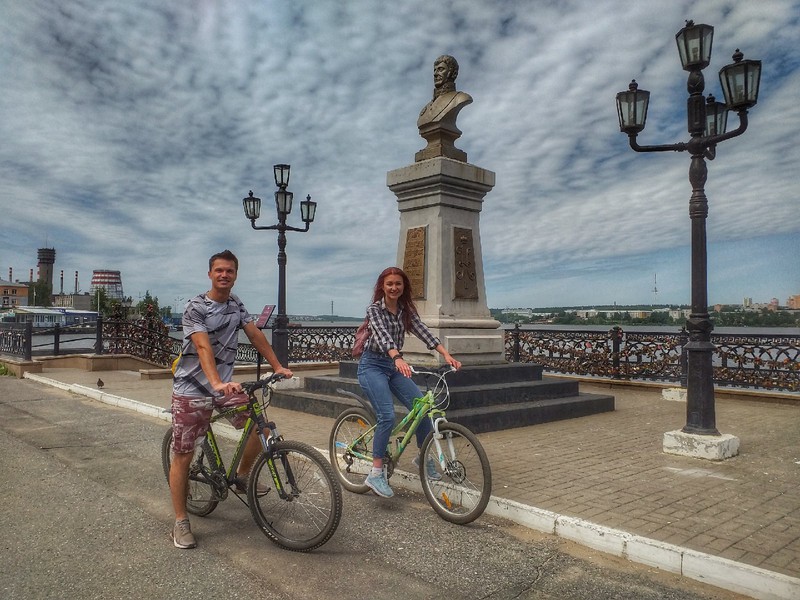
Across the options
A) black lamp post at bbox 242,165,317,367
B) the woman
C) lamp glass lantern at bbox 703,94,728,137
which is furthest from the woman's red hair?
black lamp post at bbox 242,165,317,367

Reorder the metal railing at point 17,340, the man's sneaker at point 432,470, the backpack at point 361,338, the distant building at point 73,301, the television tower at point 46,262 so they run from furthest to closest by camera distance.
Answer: the distant building at point 73,301 < the television tower at point 46,262 < the metal railing at point 17,340 < the backpack at point 361,338 < the man's sneaker at point 432,470

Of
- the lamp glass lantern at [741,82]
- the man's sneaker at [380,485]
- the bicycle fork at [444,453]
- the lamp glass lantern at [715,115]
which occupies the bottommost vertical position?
the man's sneaker at [380,485]

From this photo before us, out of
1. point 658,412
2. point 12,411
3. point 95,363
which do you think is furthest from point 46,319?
point 658,412

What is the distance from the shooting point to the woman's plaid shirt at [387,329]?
512 cm

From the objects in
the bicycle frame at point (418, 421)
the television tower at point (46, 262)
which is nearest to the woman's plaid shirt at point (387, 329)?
the bicycle frame at point (418, 421)

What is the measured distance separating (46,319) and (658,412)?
11556 centimetres

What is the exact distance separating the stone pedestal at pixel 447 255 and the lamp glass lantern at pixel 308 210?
468cm

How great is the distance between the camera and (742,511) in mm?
4875

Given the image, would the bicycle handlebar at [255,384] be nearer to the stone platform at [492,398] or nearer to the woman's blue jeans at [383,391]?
the woman's blue jeans at [383,391]

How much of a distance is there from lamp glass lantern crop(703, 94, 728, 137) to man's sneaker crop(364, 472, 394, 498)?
7734mm

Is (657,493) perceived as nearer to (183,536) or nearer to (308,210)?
(183,536)

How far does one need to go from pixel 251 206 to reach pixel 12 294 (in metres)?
158

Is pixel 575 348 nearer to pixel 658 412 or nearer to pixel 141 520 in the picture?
pixel 658 412

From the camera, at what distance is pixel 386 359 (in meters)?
5.32
